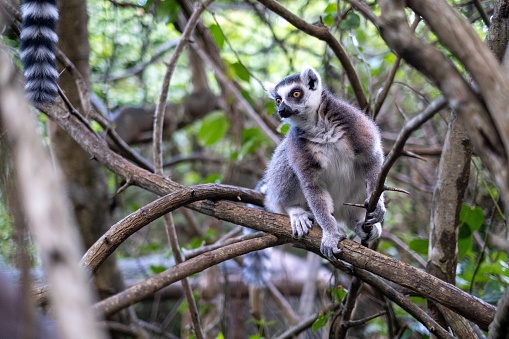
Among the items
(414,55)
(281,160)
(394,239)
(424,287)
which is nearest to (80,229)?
(281,160)

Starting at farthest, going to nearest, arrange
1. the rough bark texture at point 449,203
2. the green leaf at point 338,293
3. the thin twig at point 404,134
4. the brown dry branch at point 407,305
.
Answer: the green leaf at point 338,293 → the rough bark texture at point 449,203 → the brown dry branch at point 407,305 → the thin twig at point 404,134

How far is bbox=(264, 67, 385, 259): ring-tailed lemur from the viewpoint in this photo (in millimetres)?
3549

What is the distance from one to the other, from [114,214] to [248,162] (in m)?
2.08

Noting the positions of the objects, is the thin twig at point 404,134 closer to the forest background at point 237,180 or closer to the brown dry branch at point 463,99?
the forest background at point 237,180

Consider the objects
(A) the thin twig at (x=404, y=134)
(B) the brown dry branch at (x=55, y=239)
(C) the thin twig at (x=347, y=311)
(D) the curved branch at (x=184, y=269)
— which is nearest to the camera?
(B) the brown dry branch at (x=55, y=239)

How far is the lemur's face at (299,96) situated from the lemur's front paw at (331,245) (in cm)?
98

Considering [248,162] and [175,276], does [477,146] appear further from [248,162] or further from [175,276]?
[248,162]

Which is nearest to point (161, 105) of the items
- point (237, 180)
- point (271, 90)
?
point (271, 90)

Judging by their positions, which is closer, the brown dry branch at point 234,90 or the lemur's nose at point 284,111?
the lemur's nose at point 284,111

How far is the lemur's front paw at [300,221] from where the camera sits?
3.20 metres

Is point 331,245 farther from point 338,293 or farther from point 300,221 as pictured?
point 338,293

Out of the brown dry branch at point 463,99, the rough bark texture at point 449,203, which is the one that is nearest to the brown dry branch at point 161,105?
the rough bark texture at point 449,203

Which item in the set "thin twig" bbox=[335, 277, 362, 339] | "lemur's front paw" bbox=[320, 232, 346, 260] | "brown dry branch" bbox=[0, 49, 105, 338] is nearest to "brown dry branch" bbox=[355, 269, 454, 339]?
"lemur's front paw" bbox=[320, 232, 346, 260]

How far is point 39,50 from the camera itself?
317 cm
